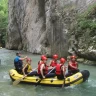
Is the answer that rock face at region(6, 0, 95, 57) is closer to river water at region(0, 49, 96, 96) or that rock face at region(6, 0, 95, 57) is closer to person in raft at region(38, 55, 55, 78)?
person in raft at region(38, 55, 55, 78)

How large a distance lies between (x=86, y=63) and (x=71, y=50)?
2.17 m

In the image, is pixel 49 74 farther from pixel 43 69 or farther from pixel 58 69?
pixel 58 69

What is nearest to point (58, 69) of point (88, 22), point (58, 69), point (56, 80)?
point (58, 69)

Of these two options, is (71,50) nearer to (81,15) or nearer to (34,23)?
(81,15)

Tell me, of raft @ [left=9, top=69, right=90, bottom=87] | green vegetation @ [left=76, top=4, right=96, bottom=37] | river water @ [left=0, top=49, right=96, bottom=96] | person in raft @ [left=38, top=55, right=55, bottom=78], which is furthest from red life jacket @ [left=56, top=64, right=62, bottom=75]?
green vegetation @ [left=76, top=4, right=96, bottom=37]

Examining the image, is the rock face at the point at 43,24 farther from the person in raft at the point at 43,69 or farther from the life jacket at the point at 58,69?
the life jacket at the point at 58,69

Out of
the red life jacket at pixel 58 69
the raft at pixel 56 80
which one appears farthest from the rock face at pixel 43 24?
the red life jacket at pixel 58 69

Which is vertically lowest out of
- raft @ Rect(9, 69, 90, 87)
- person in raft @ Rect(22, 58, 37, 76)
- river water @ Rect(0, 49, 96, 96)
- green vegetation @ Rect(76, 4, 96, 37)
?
river water @ Rect(0, 49, 96, 96)

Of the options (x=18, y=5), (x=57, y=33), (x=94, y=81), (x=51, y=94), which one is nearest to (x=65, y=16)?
(x=57, y=33)

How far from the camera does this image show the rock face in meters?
23.9

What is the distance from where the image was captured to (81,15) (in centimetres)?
2278

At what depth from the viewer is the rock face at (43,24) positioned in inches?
941

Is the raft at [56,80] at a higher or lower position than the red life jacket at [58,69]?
lower

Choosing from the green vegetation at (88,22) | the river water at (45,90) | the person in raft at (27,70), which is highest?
the green vegetation at (88,22)
